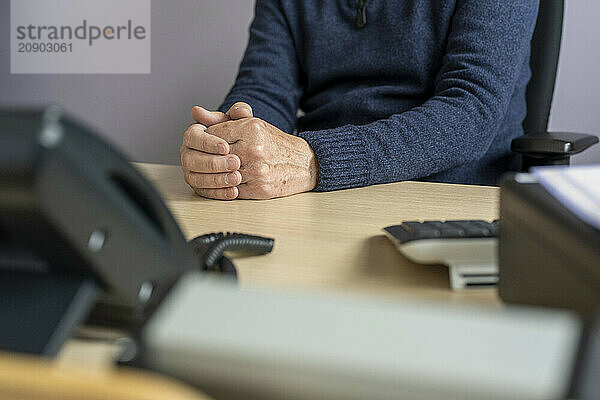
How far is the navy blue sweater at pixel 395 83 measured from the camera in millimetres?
1095

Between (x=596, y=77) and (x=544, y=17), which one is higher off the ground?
(x=544, y=17)

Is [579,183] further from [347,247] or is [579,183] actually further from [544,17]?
[544,17]

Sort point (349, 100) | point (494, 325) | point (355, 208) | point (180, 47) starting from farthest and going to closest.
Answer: point (180, 47) → point (349, 100) → point (355, 208) → point (494, 325)

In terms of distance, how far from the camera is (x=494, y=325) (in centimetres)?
24

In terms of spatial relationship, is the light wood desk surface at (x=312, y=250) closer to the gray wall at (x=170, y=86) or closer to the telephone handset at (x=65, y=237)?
the telephone handset at (x=65, y=237)

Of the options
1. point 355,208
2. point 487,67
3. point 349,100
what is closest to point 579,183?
point 355,208

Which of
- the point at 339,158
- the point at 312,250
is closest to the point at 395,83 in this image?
the point at 339,158

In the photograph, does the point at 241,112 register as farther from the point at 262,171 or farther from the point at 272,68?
the point at 272,68

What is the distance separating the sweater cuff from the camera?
1.01 m

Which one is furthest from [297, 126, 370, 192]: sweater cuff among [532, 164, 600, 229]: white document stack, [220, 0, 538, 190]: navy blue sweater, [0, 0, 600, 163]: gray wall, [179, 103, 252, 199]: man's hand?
[0, 0, 600, 163]: gray wall

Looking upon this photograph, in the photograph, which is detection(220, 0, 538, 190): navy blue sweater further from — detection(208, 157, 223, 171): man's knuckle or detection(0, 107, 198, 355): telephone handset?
detection(0, 107, 198, 355): telephone handset

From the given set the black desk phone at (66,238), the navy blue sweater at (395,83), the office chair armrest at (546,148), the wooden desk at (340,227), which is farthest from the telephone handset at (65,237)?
the office chair armrest at (546,148)

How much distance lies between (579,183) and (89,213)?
0.97 feet

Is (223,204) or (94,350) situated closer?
(94,350)
